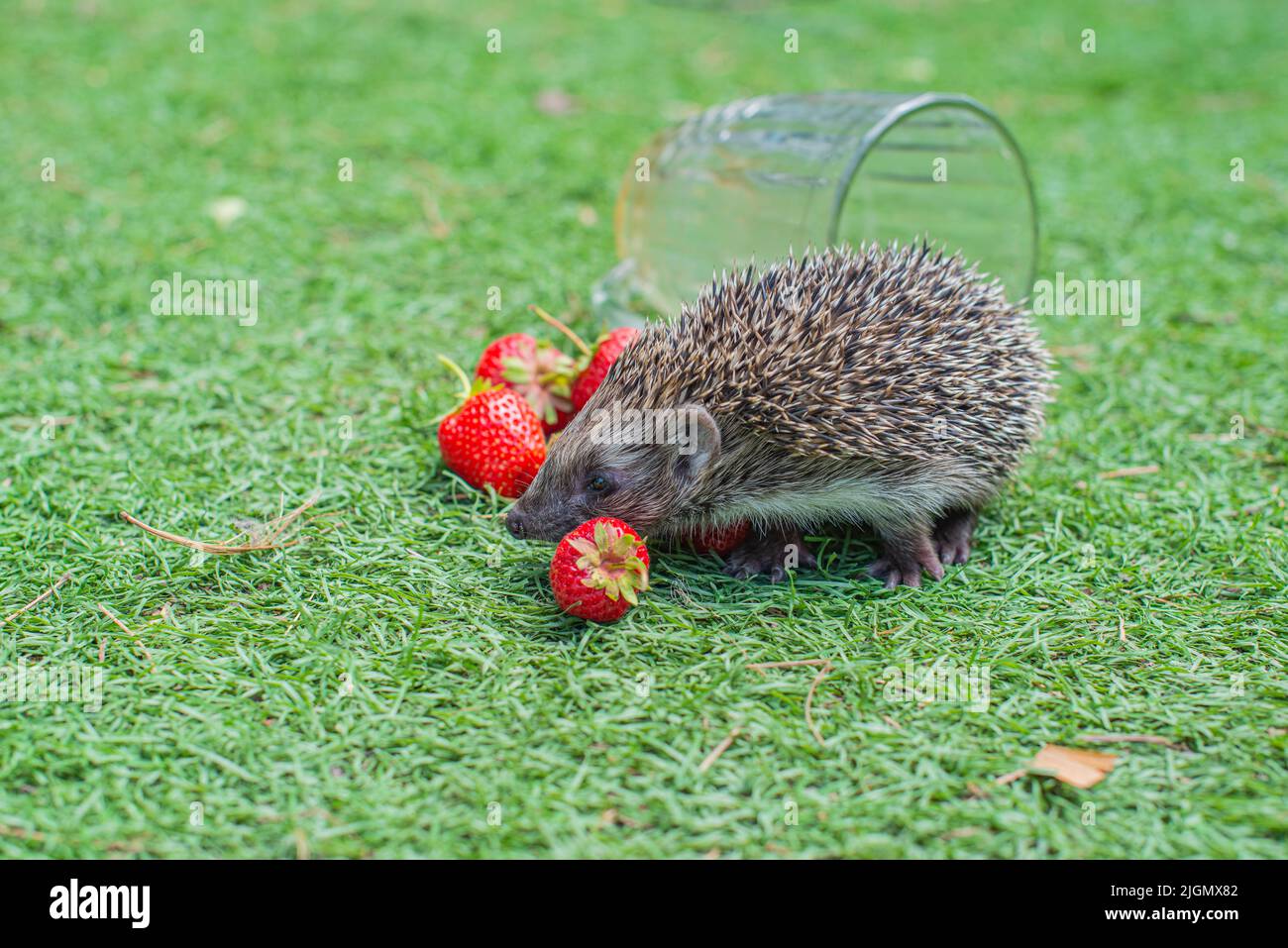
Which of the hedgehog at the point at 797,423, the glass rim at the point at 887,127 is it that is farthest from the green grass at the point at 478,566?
the glass rim at the point at 887,127

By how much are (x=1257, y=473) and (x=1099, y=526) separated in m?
1.05

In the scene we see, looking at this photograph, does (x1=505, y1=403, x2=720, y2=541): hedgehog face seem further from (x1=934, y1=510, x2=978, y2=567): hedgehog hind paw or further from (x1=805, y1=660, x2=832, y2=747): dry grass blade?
(x1=934, y1=510, x2=978, y2=567): hedgehog hind paw

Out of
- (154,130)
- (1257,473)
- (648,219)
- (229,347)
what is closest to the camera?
(1257,473)

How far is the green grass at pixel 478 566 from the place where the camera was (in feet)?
10.5

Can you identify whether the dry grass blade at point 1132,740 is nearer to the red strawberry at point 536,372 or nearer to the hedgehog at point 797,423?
the hedgehog at point 797,423

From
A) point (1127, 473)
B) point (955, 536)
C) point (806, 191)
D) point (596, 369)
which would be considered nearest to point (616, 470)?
point (596, 369)

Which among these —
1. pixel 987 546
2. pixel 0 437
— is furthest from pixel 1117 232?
pixel 0 437

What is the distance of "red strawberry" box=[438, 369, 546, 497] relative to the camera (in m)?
4.54

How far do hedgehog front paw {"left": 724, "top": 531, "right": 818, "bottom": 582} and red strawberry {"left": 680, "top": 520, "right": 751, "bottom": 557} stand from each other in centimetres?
5

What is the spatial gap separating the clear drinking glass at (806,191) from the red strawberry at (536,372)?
116cm

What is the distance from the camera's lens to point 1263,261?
7348mm

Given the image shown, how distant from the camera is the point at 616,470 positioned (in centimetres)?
428

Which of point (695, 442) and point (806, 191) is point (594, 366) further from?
point (806, 191)
